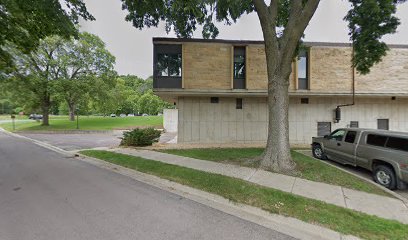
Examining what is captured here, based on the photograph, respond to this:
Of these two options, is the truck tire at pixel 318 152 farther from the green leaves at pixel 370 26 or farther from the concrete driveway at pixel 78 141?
the concrete driveway at pixel 78 141

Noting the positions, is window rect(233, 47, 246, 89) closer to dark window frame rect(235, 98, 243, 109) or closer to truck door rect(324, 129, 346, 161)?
dark window frame rect(235, 98, 243, 109)

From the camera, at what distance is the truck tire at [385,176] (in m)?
6.04

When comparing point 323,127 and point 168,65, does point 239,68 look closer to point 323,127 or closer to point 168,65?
point 168,65

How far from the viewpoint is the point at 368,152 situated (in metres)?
6.99

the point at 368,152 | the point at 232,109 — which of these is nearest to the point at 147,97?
the point at 232,109

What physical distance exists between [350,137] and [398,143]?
1.84 metres

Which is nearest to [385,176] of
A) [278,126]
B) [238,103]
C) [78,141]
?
[278,126]

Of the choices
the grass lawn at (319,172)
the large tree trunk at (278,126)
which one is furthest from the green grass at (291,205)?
the large tree trunk at (278,126)

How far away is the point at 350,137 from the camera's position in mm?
7980

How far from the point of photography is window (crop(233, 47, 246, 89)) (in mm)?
13359

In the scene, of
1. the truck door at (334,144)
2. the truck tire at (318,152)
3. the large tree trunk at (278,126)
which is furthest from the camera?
the truck tire at (318,152)

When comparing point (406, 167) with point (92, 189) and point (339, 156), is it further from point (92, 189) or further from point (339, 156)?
point (92, 189)

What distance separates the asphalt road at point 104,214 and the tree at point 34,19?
6.82 metres

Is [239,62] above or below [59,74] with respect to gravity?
below
